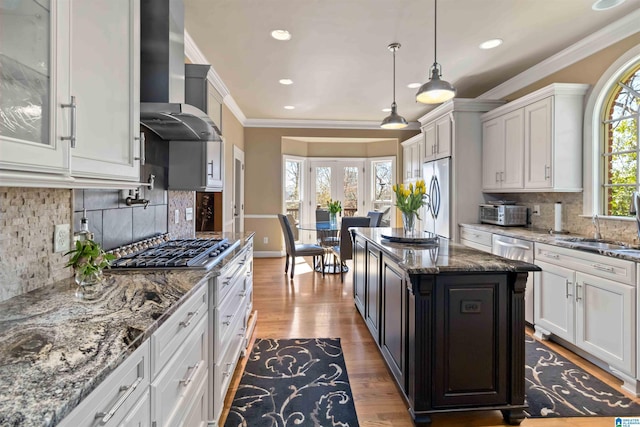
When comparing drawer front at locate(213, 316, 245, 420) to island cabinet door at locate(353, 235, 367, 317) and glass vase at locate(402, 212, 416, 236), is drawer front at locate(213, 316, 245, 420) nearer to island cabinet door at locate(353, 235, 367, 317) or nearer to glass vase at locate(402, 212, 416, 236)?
island cabinet door at locate(353, 235, 367, 317)

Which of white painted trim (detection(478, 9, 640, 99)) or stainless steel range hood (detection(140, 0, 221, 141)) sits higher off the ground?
white painted trim (detection(478, 9, 640, 99))

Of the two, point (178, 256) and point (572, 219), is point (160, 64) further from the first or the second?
point (572, 219)

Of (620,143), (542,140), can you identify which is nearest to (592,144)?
(620,143)

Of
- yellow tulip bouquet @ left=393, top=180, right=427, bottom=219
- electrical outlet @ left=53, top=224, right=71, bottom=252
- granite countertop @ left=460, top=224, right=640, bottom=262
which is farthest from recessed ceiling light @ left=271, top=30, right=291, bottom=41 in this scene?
granite countertop @ left=460, top=224, right=640, bottom=262

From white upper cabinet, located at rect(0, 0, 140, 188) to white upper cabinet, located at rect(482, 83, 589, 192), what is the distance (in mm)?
3683

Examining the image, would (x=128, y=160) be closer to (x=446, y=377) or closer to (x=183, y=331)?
(x=183, y=331)

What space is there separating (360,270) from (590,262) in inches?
72.8

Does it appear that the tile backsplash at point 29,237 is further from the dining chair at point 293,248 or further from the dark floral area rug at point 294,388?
the dining chair at point 293,248

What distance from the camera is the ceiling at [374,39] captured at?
270 centimetres

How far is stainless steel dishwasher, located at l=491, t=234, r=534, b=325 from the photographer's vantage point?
3.09m

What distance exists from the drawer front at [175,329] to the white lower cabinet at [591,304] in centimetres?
262

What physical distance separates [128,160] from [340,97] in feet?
13.7

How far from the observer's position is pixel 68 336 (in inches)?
34.9

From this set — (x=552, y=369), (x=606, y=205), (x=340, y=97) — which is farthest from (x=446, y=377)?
(x=340, y=97)
